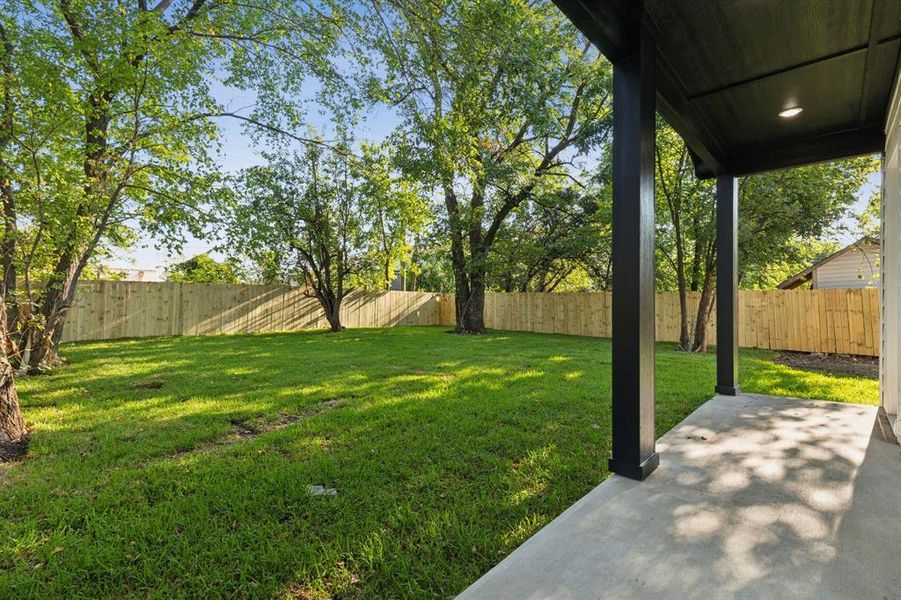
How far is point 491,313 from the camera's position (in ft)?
45.3

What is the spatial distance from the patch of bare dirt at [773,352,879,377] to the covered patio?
10.3 feet

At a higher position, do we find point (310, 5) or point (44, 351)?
point (310, 5)

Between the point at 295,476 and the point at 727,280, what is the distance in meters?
4.15

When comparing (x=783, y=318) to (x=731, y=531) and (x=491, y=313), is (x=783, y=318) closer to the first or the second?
(x=491, y=313)

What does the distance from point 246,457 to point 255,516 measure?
0.77 metres

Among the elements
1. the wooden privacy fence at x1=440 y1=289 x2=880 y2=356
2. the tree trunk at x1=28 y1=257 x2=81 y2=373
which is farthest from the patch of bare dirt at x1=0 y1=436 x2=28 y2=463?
the wooden privacy fence at x1=440 y1=289 x2=880 y2=356

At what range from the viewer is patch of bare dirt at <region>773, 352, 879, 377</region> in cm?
579

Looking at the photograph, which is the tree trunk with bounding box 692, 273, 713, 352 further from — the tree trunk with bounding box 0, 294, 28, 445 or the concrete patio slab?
the tree trunk with bounding box 0, 294, 28, 445

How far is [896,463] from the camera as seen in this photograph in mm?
2299

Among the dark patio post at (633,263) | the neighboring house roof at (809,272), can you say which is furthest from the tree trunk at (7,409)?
the neighboring house roof at (809,272)

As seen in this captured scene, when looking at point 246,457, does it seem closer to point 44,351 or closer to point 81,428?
point 81,428

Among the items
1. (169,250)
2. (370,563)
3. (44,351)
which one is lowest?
(370,563)

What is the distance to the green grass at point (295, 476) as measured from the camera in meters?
1.44

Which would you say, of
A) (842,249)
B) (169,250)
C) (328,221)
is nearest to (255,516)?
(169,250)
